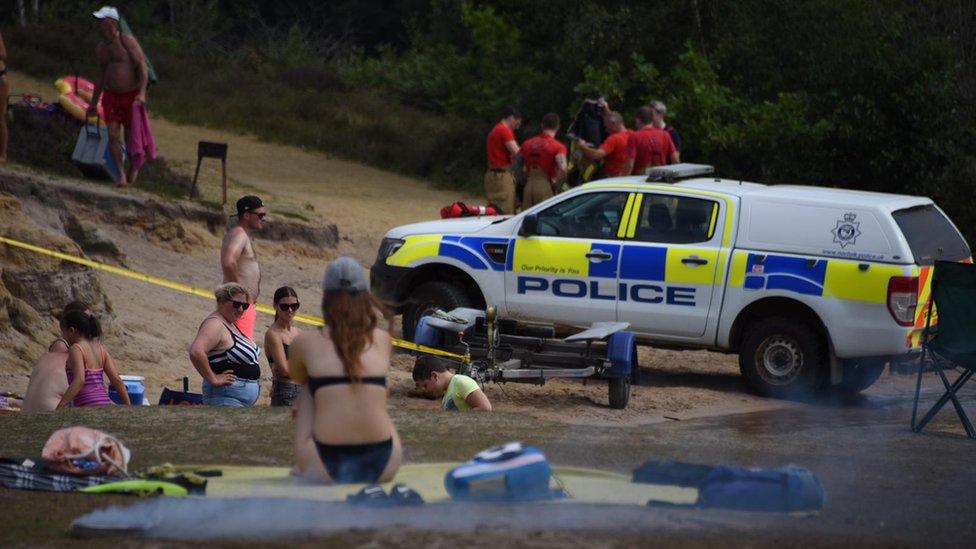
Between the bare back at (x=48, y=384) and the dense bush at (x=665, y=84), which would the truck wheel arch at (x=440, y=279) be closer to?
the bare back at (x=48, y=384)

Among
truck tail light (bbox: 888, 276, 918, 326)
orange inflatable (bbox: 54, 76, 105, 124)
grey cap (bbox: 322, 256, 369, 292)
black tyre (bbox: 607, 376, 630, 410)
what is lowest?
black tyre (bbox: 607, 376, 630, 410)

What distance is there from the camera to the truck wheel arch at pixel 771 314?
39.9ft

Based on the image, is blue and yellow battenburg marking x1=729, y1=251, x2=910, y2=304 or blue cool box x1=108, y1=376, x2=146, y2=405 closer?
blue cool box x1=108, y1=376, x2=146, y2=405

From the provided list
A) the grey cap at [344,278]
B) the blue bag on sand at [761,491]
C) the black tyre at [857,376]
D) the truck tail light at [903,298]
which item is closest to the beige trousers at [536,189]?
the black tyre at [857,376]

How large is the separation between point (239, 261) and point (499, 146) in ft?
25.5

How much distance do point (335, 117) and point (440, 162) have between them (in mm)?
4383

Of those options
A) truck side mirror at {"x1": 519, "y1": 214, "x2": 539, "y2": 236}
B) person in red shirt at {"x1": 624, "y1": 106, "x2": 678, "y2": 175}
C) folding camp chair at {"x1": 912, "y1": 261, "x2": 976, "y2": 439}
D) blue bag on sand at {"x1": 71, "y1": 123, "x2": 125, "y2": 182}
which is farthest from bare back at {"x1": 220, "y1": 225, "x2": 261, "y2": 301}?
person in red shirt at {"x1": 624, "y1": 106, "x2": 678, "y2": 175}

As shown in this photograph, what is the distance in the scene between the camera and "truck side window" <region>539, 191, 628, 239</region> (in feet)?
41.9

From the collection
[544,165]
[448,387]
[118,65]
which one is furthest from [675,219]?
[118,65]

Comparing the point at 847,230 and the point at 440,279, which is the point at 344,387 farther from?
the point at 440,279

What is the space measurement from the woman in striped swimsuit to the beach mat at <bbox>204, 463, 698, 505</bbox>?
227cm

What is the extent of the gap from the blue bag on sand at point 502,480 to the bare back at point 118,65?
10.5m

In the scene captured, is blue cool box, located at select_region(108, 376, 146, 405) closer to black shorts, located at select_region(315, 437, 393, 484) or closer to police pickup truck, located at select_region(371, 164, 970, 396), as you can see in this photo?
police pickup truck, located at select_region(371, 164, 970, 396)

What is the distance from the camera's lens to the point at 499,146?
18.4 m
